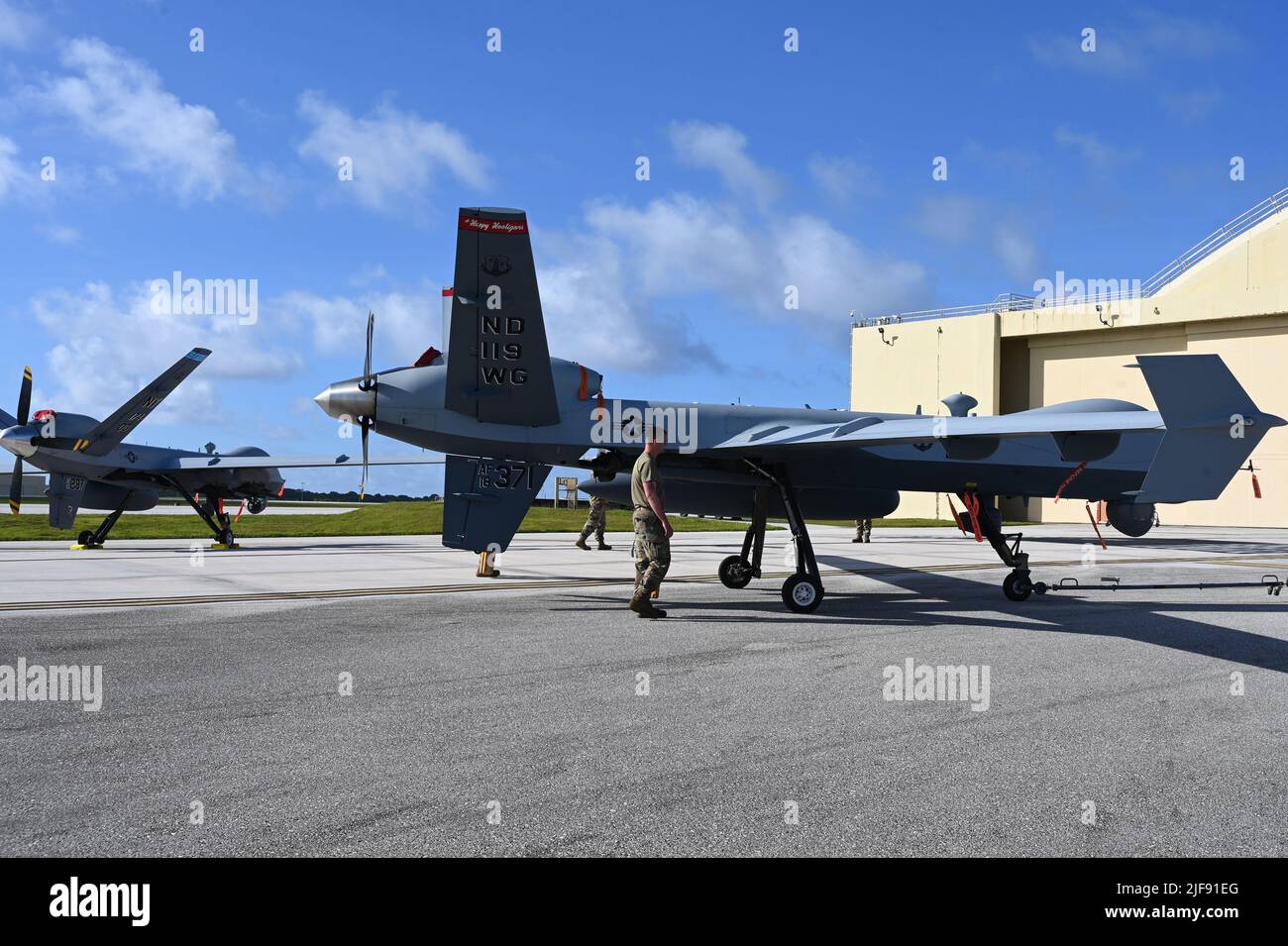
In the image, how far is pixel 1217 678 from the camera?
294 inches

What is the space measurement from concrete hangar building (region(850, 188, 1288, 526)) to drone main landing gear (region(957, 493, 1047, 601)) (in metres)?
36.6

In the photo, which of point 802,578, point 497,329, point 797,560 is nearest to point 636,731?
point 497,329

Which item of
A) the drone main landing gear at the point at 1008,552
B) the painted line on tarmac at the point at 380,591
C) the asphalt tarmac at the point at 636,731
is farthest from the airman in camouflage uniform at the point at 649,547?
the drone main landing gear at the point at 1008,552

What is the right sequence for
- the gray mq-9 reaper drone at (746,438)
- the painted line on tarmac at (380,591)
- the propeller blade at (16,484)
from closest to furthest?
1. the gray mq-9 reaper drone at (746,438)
2. the painted line on tarmac at (380,591)
3. the propeller blade at (16,484)

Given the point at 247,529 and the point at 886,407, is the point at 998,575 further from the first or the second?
the point at 886,407

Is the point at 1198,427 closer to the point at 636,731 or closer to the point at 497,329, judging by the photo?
the point at 636,731

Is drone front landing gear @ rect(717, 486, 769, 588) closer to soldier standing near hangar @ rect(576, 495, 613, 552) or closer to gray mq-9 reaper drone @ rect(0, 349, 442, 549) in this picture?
soldier standing near hangar @ rect(576, 495, 613, 552)

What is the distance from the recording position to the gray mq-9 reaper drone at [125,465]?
23.2 metres

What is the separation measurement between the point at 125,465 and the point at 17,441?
2599 millimetres

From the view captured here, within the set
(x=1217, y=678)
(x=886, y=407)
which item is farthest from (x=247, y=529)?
(x=886, y=407)

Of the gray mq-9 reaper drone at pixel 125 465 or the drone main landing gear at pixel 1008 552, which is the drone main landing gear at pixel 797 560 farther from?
the gray mq-9 reaper drone at pixel 125 465

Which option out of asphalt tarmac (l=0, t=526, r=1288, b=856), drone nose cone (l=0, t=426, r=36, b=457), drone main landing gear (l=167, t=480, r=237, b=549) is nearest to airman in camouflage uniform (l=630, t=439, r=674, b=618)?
asphalt tarmac (l=0, t=526, r=1288, b=856)

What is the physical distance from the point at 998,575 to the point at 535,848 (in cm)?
1653

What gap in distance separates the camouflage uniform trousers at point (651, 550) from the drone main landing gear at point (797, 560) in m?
1.94
